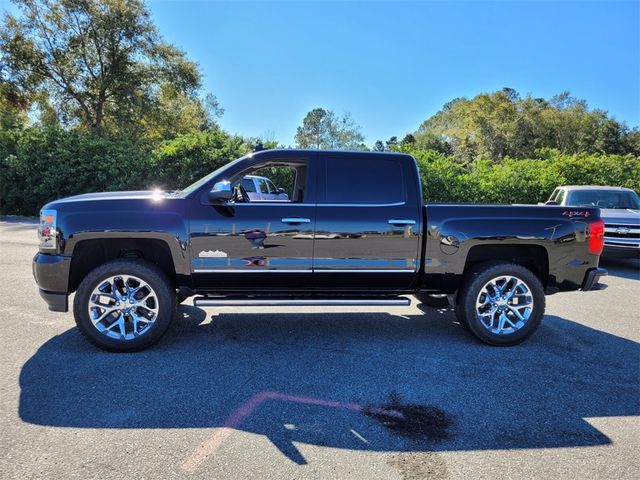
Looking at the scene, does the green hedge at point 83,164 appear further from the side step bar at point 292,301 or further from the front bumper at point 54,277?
the side step bar at point 292,301

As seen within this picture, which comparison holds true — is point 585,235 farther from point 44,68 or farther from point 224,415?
point 44,68

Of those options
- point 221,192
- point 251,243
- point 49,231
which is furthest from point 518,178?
point 49,231

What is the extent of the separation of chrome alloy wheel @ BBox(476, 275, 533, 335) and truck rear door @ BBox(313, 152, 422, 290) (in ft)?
2.73

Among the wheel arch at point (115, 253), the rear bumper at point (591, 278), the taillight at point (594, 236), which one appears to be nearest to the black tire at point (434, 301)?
the rear bumper at point (591, 278)

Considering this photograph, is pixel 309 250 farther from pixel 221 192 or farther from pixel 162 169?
pixel 162 169

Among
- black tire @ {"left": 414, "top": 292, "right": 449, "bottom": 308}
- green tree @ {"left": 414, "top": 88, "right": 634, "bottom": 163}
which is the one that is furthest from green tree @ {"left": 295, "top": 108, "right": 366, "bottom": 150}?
black tire @ {"left": 414, "top": 292, "right": 449, "bottom": 308}

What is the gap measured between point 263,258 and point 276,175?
9963 millimetres

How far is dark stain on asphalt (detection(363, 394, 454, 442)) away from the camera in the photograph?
9.95 feet

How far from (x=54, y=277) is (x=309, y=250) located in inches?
96.1

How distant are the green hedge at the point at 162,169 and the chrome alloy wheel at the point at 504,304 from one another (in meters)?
11.6

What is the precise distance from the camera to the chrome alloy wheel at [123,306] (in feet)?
14.0

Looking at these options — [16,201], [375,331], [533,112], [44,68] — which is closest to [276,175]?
[375,331]

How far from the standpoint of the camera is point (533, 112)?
46656 mm

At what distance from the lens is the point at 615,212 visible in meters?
9.83
